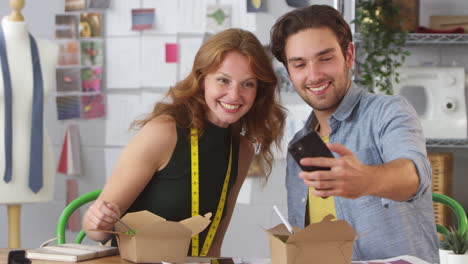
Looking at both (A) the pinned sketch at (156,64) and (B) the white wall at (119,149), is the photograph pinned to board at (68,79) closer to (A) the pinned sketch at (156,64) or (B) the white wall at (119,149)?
(B) the white wall at (119,149)

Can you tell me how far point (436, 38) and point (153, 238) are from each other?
245cm

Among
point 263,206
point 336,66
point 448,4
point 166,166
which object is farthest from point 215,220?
point 448,4

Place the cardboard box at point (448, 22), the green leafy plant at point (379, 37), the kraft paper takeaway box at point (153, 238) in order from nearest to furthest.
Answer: the kraft paper takeaway box at point (153, 238), the green leafy plant at point (379, 37), the cardboard box at point (448, 22)

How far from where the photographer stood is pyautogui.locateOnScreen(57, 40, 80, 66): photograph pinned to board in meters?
3.69

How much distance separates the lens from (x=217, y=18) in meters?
3.59

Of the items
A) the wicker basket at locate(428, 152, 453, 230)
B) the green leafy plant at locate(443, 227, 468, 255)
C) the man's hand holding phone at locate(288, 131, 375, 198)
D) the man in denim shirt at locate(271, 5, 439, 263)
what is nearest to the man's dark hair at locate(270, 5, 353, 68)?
the man in denim shirt at locate(271, 5, 439, 263)

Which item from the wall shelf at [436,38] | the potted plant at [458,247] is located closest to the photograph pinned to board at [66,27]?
the wall shelf at [436,38]

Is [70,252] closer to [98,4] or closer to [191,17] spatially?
[191,17]

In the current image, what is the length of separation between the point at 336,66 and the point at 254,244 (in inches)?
78.2

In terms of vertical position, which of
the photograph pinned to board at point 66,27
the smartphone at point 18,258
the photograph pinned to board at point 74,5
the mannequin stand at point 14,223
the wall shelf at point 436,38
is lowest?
the mannequin stand at point 14,223

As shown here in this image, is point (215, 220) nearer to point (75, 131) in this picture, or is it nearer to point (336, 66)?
point (336, 66)

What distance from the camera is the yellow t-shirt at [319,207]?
5.84ft

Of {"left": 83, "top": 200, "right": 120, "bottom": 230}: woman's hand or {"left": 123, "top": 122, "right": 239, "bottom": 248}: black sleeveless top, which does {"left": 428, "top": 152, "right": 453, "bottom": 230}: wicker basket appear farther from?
{"left": 83, "top": 200, "right": 120, "bottom": 230}: woman's hand

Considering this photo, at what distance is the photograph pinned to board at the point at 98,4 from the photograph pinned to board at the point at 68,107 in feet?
1.64
